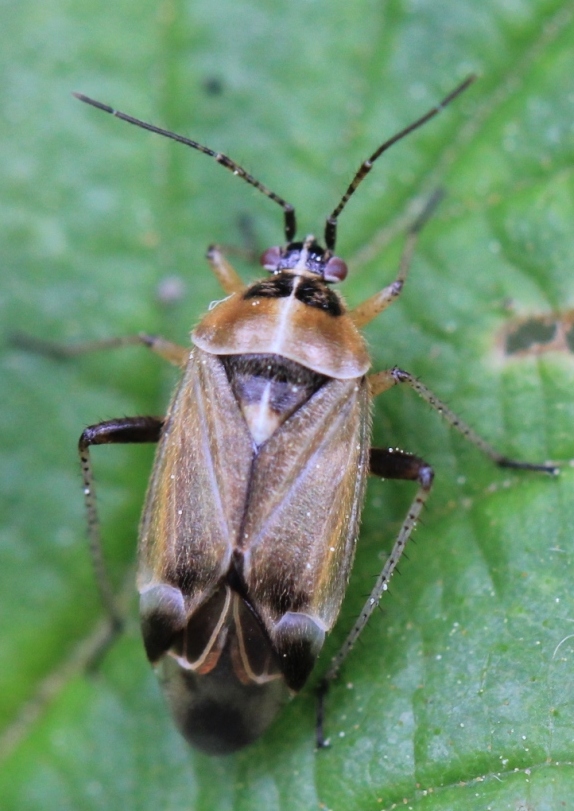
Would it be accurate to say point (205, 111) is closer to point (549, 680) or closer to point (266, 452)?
point (266, 452)

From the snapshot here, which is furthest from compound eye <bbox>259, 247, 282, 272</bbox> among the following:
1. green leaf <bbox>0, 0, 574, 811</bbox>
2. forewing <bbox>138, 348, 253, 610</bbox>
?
forewing <bbox>138, 348, 253, 610</bbox>

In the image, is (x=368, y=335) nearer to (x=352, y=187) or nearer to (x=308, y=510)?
(x=352, y=187)

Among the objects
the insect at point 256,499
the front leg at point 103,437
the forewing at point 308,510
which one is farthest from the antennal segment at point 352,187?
the front leg at point 103,437

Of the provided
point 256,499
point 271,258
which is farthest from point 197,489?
point 271,258

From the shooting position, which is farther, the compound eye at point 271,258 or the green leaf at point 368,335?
the compound eye at point 271,258

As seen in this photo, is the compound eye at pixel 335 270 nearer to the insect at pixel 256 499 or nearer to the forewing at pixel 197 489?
the insect at pixel 256 499

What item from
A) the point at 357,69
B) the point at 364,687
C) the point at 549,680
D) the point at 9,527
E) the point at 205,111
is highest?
the point at 357,69

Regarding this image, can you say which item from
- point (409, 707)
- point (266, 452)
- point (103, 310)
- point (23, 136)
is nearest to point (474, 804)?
point (409, 707)
